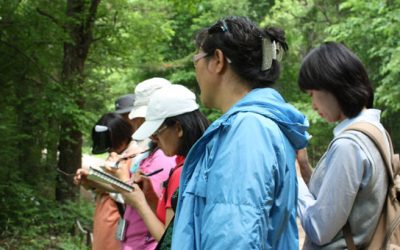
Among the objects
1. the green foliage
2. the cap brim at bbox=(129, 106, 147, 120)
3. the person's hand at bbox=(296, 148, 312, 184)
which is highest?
the cap brim at bbox=(129, 106, 147, 120)

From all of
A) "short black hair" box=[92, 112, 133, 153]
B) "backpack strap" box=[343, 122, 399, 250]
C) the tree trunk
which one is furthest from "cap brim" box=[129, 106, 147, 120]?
the tree trunk

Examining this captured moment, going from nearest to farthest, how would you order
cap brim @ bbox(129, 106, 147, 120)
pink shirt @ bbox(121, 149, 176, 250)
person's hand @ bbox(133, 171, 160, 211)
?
person's hand @ bbox(133, 171, 160, 211)
pink shirt @ bbox(121, 149, 176, 250)
cap brim @ bbox(129, 106, 147, 120)

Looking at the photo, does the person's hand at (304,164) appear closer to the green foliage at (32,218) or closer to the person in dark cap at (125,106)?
the person in dark cap at (125,106)

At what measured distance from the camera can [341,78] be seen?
2.46 metres

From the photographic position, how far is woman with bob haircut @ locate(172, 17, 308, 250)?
1600mm

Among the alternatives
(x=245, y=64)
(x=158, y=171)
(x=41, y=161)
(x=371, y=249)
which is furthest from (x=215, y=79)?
(x=41, y=161)

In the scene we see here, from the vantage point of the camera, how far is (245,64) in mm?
1880

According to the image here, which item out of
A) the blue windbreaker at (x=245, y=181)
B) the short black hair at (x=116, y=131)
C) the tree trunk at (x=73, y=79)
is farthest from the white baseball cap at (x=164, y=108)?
the tree trunk at (x=73, y=79)

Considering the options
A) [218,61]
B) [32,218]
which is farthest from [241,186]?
[32,218]

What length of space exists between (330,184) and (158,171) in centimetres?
111

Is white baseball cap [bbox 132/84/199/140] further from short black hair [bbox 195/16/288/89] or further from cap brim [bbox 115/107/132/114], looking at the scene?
cap brim [bbox 115/107/132/114]

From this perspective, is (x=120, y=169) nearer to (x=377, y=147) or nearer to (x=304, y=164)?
(x=304, y=164)

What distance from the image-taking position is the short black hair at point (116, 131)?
3.89 meters

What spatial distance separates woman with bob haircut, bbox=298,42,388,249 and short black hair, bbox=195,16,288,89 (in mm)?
587
